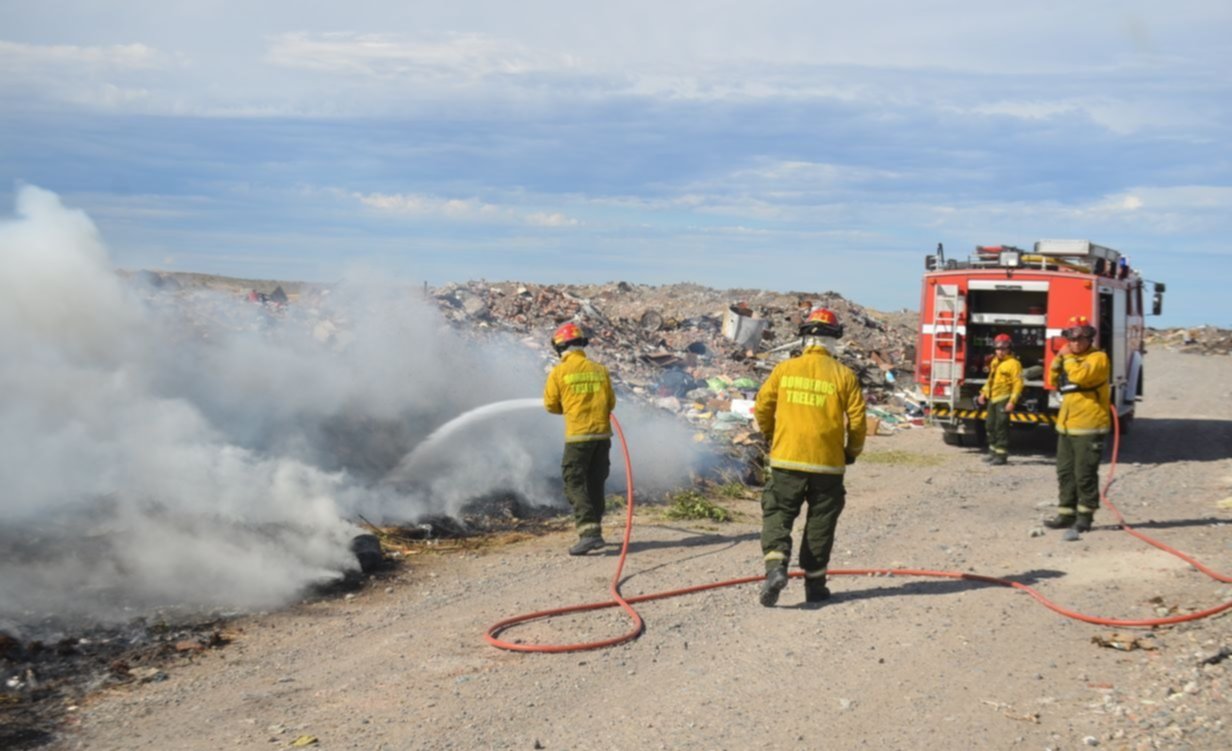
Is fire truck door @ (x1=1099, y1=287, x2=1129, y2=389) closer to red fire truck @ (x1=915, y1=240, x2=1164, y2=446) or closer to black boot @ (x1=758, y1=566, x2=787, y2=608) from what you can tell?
red fire truck @ (x1=915, y1=240, x2=1164, y2=446)

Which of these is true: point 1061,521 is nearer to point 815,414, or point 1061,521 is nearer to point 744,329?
point 815,414

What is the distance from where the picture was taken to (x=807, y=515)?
255 inches

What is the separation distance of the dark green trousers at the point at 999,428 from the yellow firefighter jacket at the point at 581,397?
7476 millimetres

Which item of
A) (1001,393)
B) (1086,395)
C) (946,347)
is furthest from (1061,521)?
(946,347)

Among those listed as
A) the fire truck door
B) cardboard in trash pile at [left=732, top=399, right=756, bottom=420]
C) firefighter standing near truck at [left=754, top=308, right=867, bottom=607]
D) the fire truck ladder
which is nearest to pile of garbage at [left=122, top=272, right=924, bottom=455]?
cardboard in trash pile at [left=732, top=399, right=756, bottom=420]

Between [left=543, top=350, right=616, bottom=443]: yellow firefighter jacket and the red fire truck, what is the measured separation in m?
7.71

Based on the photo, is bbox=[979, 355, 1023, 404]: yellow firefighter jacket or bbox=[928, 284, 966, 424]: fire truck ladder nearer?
bbox=[979, 355, 1023, 404]: yellow firefighter jacket

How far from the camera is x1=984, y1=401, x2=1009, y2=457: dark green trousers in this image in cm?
1386

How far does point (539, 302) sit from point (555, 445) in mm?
11070

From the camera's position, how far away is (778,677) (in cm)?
525

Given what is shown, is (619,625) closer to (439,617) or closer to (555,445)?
(439,617)

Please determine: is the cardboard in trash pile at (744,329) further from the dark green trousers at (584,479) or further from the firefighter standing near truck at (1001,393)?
the dark green trousers at (584,479)

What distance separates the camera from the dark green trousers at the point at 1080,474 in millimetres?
9070

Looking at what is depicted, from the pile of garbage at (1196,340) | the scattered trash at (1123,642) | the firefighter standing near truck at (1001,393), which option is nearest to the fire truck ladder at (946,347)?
the firefighter standing near truck at (1001,393)
